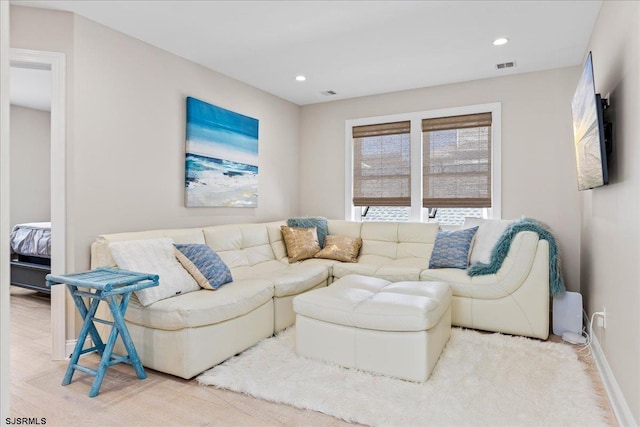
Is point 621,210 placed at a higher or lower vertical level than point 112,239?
higher

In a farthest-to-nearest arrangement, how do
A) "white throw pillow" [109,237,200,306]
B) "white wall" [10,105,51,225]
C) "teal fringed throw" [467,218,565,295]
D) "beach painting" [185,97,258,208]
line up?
"white wall" [10,105,51,225]
"beach painting" [185,97,258,208]
"teal fringed throw" [467,218,565,295]
"white throw pillow" [109,237,200,306]

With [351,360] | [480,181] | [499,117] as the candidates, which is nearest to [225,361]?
[351,360]

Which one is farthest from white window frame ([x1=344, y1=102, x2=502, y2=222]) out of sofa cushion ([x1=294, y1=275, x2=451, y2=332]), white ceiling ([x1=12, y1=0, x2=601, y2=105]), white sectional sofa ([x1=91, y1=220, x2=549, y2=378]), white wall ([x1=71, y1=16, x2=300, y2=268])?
sofa cushion ([x1=294, y1=275, x2=451, y2=332])

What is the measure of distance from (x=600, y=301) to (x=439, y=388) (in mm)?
1356

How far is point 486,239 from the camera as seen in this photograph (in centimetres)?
343

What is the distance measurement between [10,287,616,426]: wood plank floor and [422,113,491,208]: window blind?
2.09 metres

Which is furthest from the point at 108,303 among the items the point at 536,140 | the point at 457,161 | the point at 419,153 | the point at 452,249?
the point at 536,140

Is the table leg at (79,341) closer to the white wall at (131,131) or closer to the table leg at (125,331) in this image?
the table leg at (125,331)

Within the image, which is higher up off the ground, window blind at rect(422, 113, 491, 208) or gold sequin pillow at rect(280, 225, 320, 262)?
window blind at rect(422, 113, 491, 208)

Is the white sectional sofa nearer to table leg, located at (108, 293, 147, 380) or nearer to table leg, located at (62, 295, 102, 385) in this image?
table leg, located at (108, 293, 147, 380)

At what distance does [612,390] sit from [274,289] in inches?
88.3

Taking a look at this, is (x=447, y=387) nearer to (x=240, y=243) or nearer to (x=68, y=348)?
(x=240, y=243)

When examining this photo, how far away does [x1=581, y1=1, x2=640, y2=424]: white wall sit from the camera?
1.71 metres

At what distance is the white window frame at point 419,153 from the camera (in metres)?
4.10
